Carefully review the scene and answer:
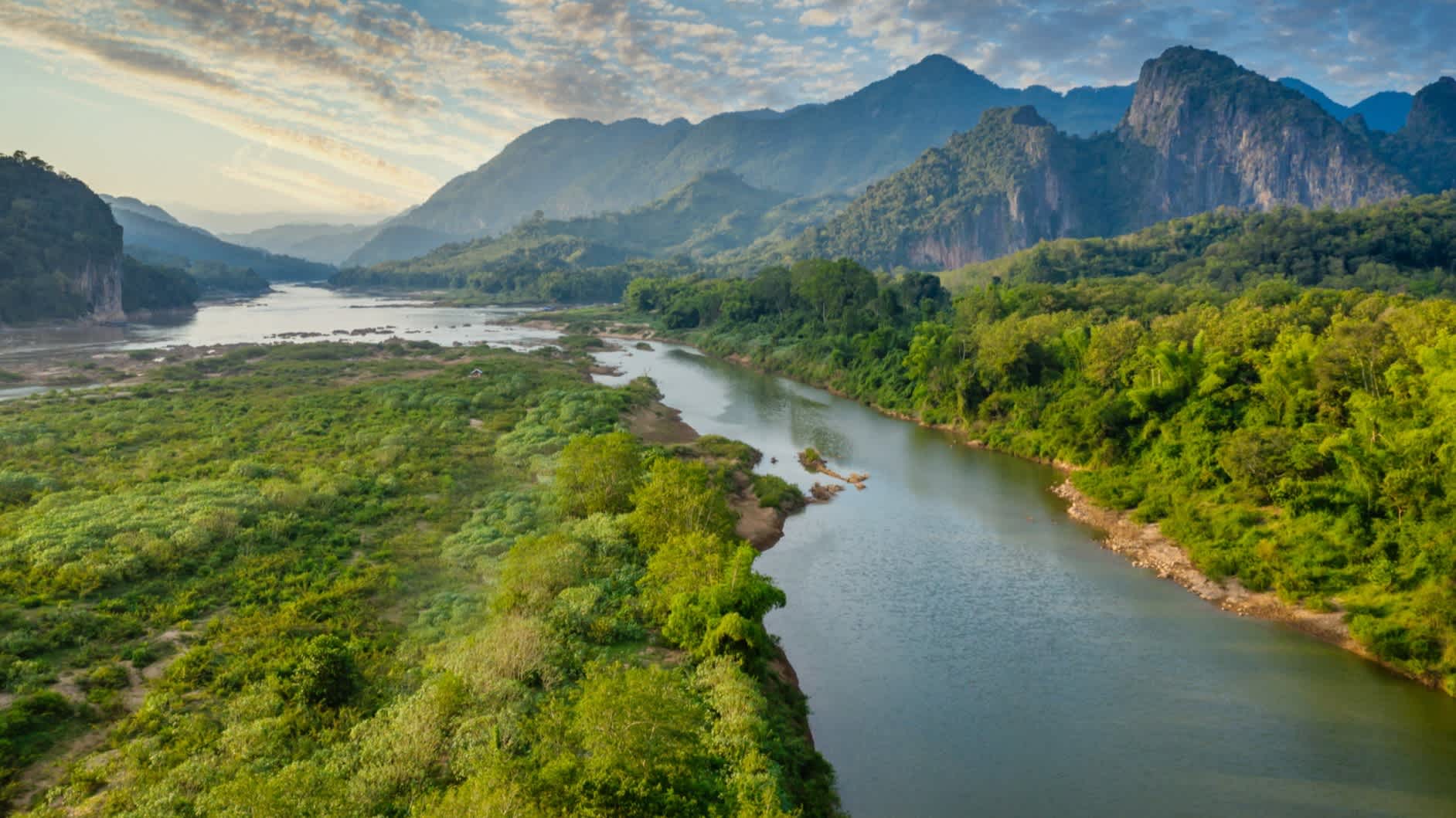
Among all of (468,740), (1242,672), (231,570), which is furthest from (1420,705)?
(231,570)

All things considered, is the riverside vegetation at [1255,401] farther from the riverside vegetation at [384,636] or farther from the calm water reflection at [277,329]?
the calm water reflection at [277,329]

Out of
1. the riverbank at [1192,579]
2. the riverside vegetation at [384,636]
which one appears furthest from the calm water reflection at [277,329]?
the riverbank at [1192,579]

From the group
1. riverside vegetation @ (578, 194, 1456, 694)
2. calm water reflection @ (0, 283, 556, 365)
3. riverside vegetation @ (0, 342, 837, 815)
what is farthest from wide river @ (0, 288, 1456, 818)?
calm water reflection @ (0, 283, 556, 365)

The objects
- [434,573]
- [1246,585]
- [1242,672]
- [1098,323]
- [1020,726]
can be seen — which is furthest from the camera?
[1098,323]

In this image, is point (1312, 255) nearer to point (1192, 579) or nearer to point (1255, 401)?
point (1255, 401)

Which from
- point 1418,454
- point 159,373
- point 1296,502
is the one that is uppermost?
point 1418,454

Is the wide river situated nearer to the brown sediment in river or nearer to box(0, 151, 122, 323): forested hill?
the brown sediment in river

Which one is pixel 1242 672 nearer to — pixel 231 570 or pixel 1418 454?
pixel 1418 454
